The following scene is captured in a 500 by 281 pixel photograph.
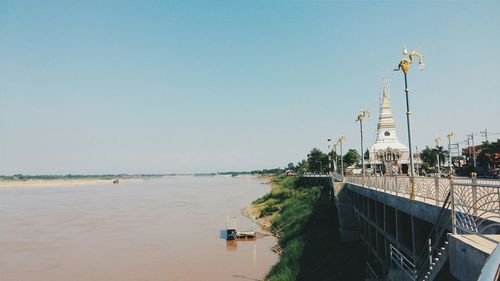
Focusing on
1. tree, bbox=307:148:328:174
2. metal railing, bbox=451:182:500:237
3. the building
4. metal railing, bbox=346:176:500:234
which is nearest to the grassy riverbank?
metal railing, bbox=346:176:500:234

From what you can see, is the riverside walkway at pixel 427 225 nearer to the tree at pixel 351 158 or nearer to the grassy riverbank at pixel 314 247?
the grassy riverbank at pixel 314 247

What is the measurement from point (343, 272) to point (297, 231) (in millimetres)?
13654

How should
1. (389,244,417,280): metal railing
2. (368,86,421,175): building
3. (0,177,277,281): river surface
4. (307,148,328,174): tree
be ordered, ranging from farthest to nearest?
(307,148,328,174): tree
(368,86,421,175): building
(0,177,277,281): river surface
(389,244,417,280): metal railing

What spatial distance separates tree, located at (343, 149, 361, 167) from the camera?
309ft

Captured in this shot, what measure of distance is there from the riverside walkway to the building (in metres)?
27.2

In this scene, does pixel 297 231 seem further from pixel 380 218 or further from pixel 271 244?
pixel 380 218

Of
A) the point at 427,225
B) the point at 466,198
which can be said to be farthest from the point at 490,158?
the point at 466,198

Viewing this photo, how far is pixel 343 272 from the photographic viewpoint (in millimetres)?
21844

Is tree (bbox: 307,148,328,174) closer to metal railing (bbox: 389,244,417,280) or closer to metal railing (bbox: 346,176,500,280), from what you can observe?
metal railing (bbox: 389,244,417,280)

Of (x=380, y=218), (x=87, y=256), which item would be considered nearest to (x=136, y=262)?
(x=87, y=256)

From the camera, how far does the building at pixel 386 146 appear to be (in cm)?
5678

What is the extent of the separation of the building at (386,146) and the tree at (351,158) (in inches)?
1229

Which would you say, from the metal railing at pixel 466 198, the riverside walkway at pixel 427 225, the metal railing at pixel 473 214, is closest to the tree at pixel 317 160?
the riverside walkway at pixel 427 225

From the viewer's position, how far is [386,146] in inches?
2323
